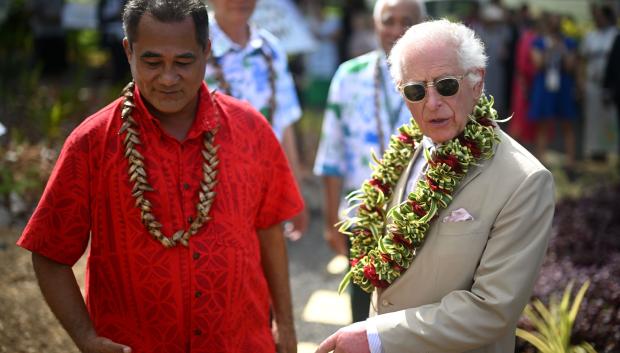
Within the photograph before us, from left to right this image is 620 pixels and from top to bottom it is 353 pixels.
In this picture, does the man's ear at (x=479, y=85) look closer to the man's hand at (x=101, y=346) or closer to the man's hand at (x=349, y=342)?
the man's hand at (x=349, y=342)

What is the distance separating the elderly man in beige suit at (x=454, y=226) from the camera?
8.75 feet

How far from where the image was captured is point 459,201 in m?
2.84

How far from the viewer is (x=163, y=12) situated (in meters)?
2.85

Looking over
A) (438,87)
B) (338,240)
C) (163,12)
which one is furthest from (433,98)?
(338,240)

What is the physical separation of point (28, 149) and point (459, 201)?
250 inches

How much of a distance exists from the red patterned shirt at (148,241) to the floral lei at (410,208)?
0.49m

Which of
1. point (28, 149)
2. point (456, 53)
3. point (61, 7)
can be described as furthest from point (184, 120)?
point (61, 7)

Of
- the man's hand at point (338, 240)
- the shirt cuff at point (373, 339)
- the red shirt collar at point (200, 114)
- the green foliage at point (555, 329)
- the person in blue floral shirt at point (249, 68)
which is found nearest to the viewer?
the shirt cuff at point (373, 339)

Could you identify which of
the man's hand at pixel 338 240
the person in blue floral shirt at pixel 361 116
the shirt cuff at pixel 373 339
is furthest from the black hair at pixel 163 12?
the man's hand at pixel 338 240

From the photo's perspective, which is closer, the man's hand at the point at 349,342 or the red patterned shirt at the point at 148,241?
the man's hand at the point at 349,342

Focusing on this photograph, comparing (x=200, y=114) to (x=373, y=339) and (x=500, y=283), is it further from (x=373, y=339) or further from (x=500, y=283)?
(x=500, y=283)

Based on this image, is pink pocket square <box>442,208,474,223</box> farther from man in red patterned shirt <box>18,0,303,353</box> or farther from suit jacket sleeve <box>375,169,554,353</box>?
man in red patterned shirt <box>18,0,303,353</box>

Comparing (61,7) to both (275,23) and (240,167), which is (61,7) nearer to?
(275,23)

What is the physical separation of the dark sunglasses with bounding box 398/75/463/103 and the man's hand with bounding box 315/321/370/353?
2.66ft
